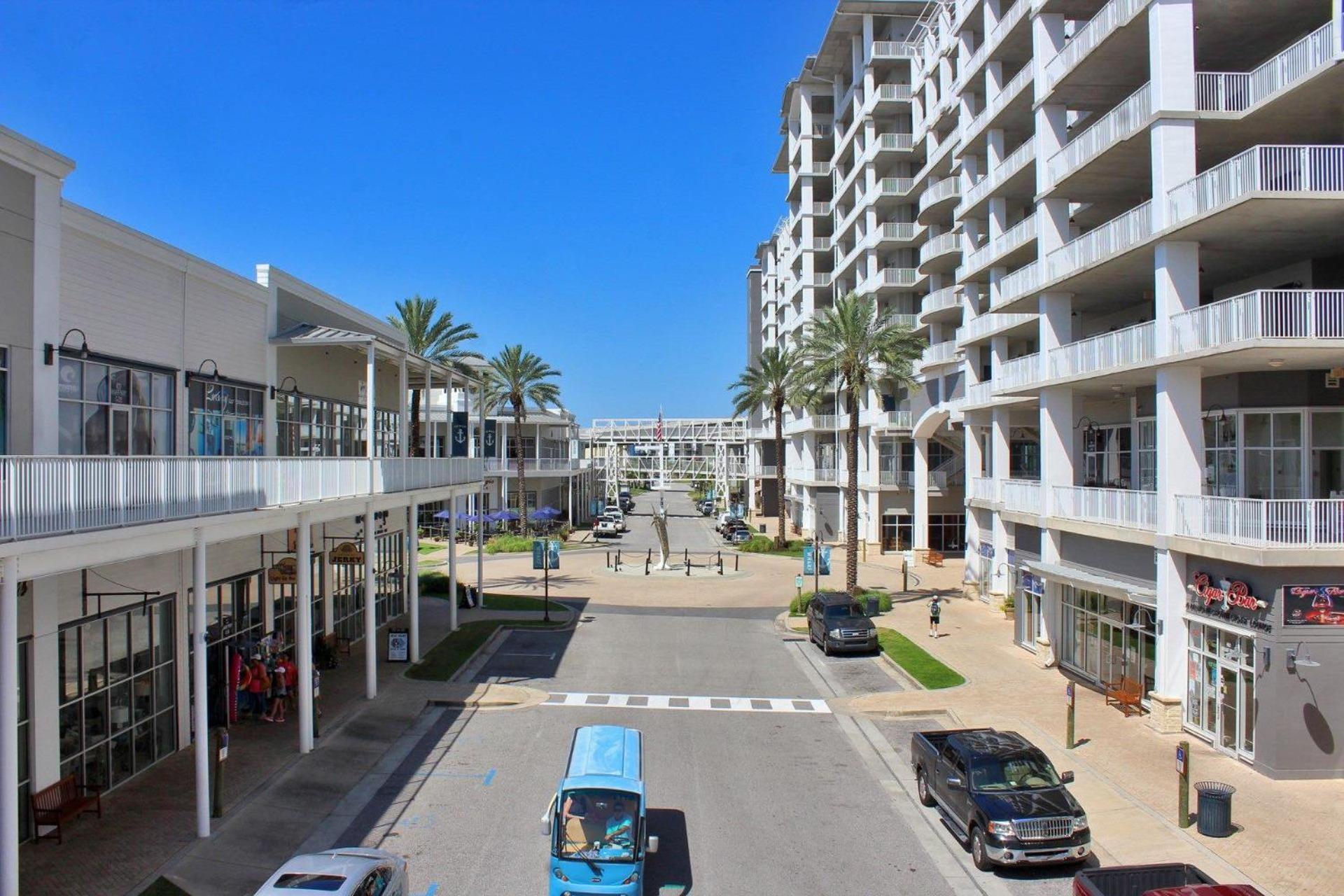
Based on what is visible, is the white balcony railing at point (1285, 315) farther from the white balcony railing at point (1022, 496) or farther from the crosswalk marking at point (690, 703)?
the crosswalk marking at point (690, 703)

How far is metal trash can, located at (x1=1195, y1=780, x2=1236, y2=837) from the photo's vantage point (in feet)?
45.9

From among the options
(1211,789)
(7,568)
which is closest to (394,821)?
(7,568)

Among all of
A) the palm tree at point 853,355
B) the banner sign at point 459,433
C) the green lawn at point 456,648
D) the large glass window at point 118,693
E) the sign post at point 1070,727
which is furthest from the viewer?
the palm tree at point 853,355

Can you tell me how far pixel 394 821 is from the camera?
1484cm

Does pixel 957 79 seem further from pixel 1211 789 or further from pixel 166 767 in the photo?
pixel 166 767

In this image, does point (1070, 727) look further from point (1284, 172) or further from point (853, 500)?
point (853, 500)

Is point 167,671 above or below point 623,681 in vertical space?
above

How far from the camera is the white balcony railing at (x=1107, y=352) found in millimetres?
21000

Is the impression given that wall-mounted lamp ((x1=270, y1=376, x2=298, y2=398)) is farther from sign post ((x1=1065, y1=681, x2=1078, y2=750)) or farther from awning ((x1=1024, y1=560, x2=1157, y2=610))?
awning ((x1=1024, y1=560, x2=1157, y2=610))

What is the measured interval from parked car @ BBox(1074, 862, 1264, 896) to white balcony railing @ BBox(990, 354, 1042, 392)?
61.4ft

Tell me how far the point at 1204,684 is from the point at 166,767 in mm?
21215

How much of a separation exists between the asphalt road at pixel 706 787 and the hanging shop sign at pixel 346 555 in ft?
16.5

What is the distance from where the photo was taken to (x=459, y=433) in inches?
1468

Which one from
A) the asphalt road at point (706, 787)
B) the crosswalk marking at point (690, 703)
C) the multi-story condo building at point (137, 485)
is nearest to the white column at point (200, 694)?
the multi-story condo building at point (137, 485)
